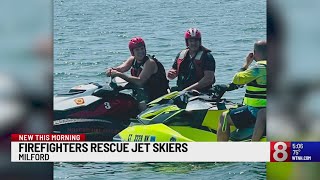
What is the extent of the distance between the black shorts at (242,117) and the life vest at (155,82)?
532mm

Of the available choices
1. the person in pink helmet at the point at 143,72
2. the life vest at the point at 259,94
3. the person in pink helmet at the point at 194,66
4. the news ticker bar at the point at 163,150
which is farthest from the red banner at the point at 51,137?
the life vest at the point at 259,94

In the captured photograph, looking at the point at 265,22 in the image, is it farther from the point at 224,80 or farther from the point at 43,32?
the point at 43,32

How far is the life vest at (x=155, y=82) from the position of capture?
19.6ft

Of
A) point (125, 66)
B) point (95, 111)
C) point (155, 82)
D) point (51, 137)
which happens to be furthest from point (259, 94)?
point (51, 137)

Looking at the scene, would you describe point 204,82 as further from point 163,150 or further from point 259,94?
point 163,150

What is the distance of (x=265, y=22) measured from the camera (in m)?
5.86

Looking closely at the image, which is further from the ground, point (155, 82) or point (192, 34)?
point (192, 34)

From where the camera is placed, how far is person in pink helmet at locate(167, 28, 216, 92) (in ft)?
19.5

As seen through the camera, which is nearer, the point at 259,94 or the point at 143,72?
the point at 259,94

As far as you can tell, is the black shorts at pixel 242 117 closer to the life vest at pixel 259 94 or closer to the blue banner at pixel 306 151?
the life vest at pixel 259 94

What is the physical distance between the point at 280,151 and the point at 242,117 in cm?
38

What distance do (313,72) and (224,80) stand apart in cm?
65

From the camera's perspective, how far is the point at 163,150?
594cm

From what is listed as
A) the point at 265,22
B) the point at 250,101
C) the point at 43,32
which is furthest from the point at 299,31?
the point at 43,32
